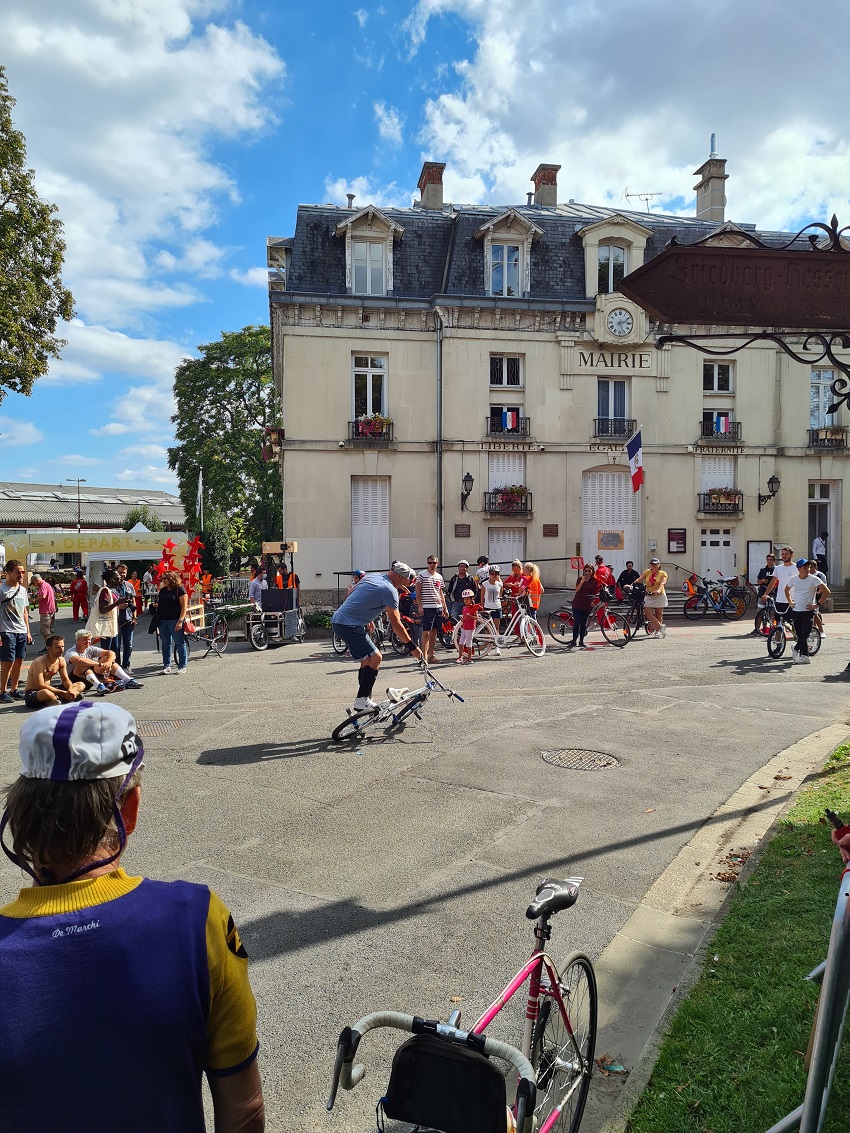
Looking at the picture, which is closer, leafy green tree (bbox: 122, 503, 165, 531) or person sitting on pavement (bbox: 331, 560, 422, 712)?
person sitting on pavement (bbox: 331, 560, 422, 712)

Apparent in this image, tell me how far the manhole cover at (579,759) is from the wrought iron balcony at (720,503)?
65.2ft

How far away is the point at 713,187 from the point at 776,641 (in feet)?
77.5

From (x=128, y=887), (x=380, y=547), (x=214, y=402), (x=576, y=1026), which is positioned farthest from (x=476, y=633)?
(x=214, y=402)

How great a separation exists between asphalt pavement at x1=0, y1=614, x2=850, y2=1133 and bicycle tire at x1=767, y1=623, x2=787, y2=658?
2.35 meters

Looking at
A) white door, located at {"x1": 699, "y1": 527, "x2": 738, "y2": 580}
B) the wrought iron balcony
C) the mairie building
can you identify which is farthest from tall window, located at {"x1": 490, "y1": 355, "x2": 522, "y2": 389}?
white door, located at {"x1": 699, "y1": 527, "x2": 738, "y2": 580}

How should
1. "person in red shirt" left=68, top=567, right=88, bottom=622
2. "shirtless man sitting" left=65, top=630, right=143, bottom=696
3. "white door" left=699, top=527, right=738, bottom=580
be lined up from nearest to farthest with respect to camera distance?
"shirtless man sitting" left=65, top=630, right=143, bottom=696 → "person in red shirt" left=68, top=567, right=88, bottom=622 → "white door" left=699, top=527, right=738, bottom=580

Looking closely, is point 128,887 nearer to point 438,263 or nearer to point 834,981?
point 834,981

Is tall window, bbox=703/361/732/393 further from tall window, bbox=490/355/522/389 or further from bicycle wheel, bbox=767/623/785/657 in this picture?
bicycle wheel, bbox=767/623/785/657

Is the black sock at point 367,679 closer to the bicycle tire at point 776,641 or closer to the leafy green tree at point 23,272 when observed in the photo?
the bicycle tire at point 776,641

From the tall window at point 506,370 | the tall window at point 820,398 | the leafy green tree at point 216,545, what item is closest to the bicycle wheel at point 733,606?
the tall window at point 820,398

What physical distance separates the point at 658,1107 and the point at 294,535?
852 inches

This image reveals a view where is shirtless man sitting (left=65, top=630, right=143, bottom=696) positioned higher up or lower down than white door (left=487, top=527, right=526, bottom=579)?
lower down

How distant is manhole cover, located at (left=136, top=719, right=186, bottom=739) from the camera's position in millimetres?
9117

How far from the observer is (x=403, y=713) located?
29.4 ft
